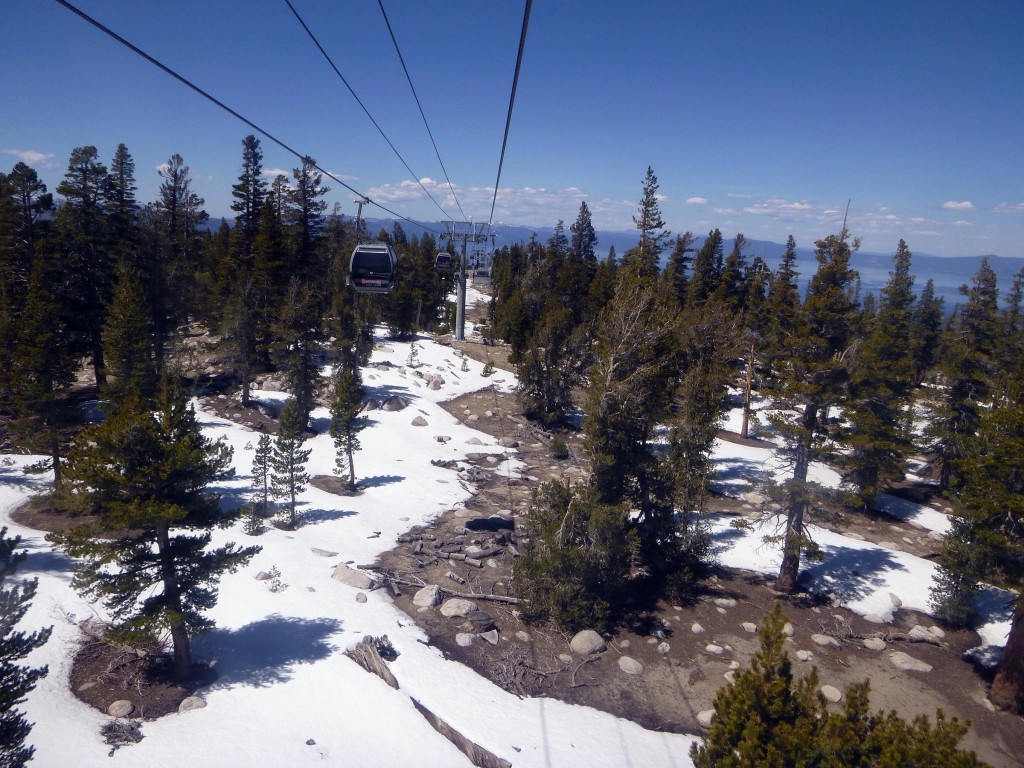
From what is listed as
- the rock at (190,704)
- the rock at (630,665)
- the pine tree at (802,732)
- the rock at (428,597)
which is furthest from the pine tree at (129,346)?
the pine tree at (802,732)

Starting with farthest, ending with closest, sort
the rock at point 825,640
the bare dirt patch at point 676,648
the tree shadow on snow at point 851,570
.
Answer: the tree shadow on snow at point 851,570
the rock at point 825,640
the bare dirt patch at point 676,648

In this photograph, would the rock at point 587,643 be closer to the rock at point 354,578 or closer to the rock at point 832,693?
the rock at point 832,693

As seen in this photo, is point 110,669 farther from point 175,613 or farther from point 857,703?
point 857,703

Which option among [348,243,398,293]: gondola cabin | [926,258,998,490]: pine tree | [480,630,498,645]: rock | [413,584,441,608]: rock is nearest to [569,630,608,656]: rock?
[480,630,498,645]: rock

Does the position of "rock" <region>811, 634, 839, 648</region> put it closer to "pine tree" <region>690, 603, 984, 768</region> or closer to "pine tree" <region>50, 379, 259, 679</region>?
"pine tree" <region>690, 603, 984, 768</region>

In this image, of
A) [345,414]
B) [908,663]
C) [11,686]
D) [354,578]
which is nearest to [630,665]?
[908,663]

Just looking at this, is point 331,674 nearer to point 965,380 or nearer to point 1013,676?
point 1013,676
